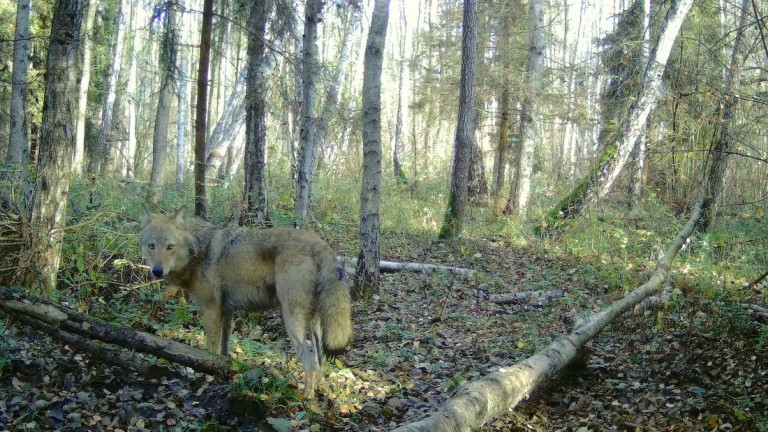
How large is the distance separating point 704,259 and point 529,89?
10.5 m

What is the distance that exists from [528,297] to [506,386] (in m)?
5.14

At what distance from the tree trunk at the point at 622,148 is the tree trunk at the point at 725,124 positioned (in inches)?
106

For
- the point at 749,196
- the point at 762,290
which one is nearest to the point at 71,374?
the point at 762,290

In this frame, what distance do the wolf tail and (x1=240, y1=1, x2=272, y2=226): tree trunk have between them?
6217mm

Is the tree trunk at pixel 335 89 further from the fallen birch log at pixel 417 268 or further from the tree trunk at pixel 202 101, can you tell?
the fallen birch log at pixel 417 268

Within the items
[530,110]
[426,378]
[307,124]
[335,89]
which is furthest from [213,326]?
[530,110]

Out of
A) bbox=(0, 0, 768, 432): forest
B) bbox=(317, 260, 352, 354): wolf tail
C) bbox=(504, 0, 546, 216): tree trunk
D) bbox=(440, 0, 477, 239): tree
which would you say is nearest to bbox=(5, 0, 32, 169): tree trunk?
bbox=(0, 0, 768, 432): forest

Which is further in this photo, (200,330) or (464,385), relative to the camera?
(200,330)

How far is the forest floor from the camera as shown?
200 inches

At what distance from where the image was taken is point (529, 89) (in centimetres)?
2034

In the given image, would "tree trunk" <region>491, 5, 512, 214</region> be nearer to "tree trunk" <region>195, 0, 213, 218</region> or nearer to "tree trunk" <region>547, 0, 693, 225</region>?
"tree trunk" <region>547, 0, 693, 225</region>

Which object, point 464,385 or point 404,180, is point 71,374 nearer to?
point 464,385

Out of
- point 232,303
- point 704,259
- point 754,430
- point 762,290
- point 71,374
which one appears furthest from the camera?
point 704,259

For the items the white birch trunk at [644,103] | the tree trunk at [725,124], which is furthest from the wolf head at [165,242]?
the white birch trunk at [644,103]
